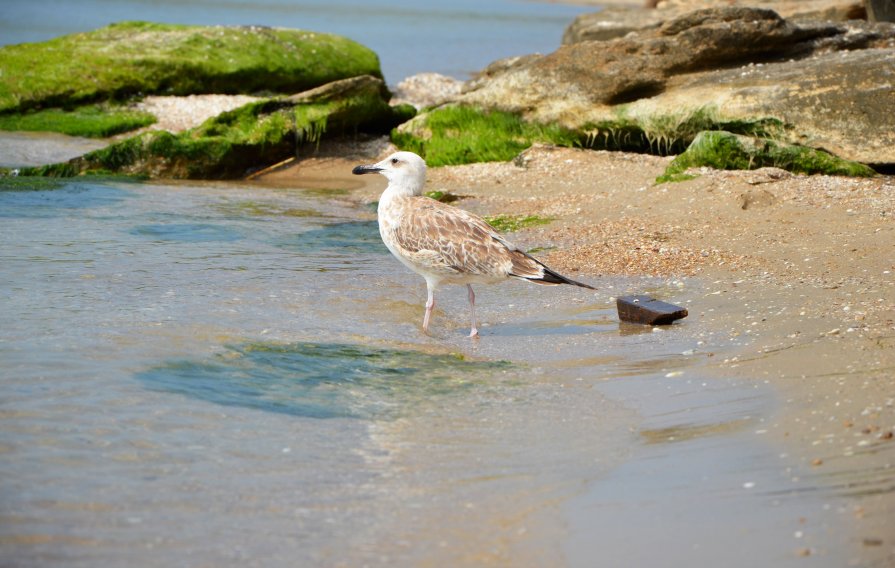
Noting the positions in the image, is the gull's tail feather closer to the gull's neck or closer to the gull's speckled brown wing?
the gull's speckled brown wing

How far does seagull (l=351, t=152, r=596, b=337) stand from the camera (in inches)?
294

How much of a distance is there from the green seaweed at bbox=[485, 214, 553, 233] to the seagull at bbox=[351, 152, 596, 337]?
2681 millimetres

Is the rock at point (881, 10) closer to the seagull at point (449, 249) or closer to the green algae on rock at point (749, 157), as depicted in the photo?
the green algae on rock at point (749, 157)

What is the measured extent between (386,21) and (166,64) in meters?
27.3

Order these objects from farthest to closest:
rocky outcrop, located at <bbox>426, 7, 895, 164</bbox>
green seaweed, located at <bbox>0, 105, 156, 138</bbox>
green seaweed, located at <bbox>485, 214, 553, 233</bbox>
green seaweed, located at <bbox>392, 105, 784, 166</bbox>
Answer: green seaweed, located at <bbox>0, 105, 156, 138</bbox>, green seaweed, located at <bbox>392, 105, 784, 166</bbox>, rocky outcrop, located at <bbox>426, 7, 895, 164</bbox>, green seaweed, located at <bbox>485, 214, 553, 233</bbox>

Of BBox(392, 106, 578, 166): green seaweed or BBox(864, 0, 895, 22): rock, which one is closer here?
BBox(392, 106, 578, 166): green seaweed

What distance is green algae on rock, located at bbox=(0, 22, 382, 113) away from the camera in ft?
51.8

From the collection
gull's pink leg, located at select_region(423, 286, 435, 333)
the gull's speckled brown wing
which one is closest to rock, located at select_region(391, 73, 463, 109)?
the gull's speckled brown wing

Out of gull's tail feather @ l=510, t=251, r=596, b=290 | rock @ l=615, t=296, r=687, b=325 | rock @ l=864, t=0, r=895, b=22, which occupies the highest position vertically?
rock @ l=864, t=0, r=895, b=22

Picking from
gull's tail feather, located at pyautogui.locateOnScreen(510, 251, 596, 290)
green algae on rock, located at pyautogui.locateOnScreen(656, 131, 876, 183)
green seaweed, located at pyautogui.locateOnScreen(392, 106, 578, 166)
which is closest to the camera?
gull's tail feather, located at pyautogui.locateOnScreen(510, 251, 596, 290)

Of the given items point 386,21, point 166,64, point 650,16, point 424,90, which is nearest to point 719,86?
point 424,90

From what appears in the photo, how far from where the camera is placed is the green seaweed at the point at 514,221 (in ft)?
35.3

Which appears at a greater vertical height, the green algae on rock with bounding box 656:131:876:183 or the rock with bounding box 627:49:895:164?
the rock with bounding box 627:49:895:164

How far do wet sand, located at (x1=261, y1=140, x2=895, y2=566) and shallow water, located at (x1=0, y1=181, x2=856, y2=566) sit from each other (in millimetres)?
157
